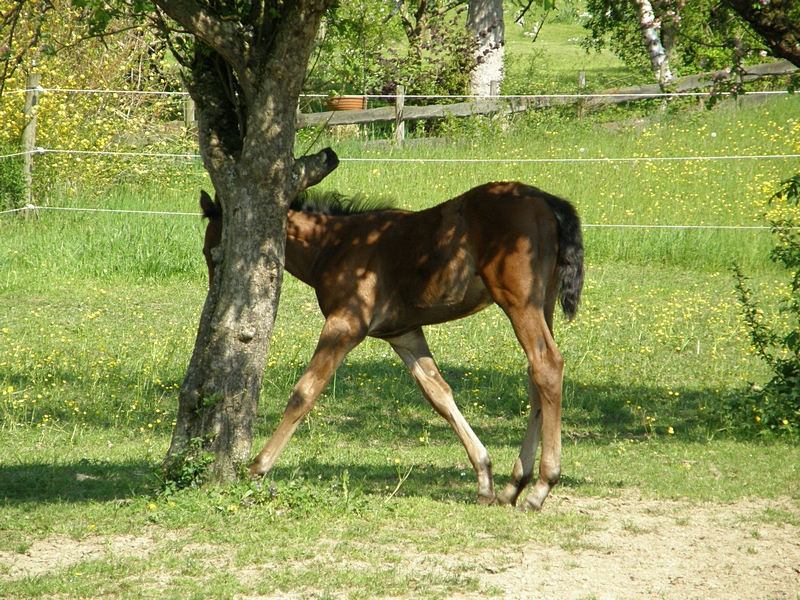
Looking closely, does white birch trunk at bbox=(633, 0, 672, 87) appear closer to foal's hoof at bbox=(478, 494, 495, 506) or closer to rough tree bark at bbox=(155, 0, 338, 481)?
rough tree bark at bbox=(155, 0, 338, 481)

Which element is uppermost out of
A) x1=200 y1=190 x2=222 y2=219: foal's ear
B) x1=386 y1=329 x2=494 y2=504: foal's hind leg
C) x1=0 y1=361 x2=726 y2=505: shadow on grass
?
x1=200 y1=190 x2=222 y2=219: foal's ear

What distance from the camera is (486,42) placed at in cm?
2014

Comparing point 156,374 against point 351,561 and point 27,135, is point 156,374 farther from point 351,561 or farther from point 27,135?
point 27,135

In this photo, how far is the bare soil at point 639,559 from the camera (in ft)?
13.6

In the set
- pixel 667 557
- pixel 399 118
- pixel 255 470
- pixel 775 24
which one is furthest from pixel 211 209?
pixel 399 118

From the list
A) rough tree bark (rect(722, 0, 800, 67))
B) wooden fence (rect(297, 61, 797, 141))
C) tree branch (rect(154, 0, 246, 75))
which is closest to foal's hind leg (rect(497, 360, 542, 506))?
tree branch (rect(154, 0, 246, 75))

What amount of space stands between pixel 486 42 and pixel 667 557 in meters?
17.2

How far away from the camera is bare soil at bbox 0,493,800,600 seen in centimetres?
415

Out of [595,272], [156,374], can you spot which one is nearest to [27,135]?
[156,374]

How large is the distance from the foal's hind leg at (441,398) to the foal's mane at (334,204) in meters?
0.96

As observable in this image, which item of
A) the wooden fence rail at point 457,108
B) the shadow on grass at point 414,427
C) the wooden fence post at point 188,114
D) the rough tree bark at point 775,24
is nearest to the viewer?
the shadow on grass at point 414,427

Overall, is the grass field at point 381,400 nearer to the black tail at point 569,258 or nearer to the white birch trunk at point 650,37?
the black tail at point 569,258

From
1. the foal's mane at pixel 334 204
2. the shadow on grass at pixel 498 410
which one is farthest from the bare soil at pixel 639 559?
the foal's mane at pixel 334 204

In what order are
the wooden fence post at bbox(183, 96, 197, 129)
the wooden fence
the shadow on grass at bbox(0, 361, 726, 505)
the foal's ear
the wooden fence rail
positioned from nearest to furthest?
the shadow on grass at bbox(0, 361, 726, 505) → the foal's ear → the wooden fence post at bbox(183, 96, 197, 129) → the wooden fence rail → the wooden fence
